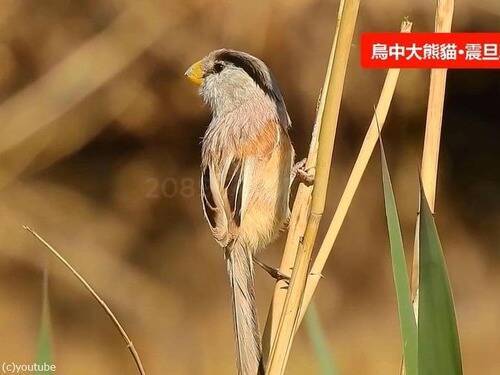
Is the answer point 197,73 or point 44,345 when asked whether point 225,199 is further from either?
point 44,345

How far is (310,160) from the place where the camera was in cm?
92

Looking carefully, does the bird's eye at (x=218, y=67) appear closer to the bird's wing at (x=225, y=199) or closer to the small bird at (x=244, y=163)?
the small bird at (x=244, y=163)

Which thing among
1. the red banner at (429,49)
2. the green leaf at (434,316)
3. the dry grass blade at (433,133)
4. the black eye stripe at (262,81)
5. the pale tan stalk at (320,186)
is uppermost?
the red banner at (429,49)

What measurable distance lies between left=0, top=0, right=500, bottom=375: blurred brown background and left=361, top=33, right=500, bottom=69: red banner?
10.7 inches

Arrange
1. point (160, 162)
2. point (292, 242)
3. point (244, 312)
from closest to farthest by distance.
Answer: point (292, 242)
point (244, 312)
point (160, 162)

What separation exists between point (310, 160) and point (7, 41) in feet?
3.41

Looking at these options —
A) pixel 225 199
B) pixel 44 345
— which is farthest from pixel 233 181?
pixel 44 345

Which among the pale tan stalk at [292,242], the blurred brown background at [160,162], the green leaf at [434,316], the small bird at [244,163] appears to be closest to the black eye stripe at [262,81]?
the small bird at [244,163]

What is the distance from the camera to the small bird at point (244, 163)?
1.11 m

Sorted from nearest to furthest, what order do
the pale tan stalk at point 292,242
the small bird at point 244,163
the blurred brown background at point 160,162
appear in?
the pale tan stalk at point 292,242, the small bird at point 244,163, the blurred brown background at point 160,162

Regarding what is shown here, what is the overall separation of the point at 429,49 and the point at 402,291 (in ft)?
2.20

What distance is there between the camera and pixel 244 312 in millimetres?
982

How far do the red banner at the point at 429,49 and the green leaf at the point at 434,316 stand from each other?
1.94 ft

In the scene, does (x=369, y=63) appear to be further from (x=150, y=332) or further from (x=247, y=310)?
(x=150, y=332)
